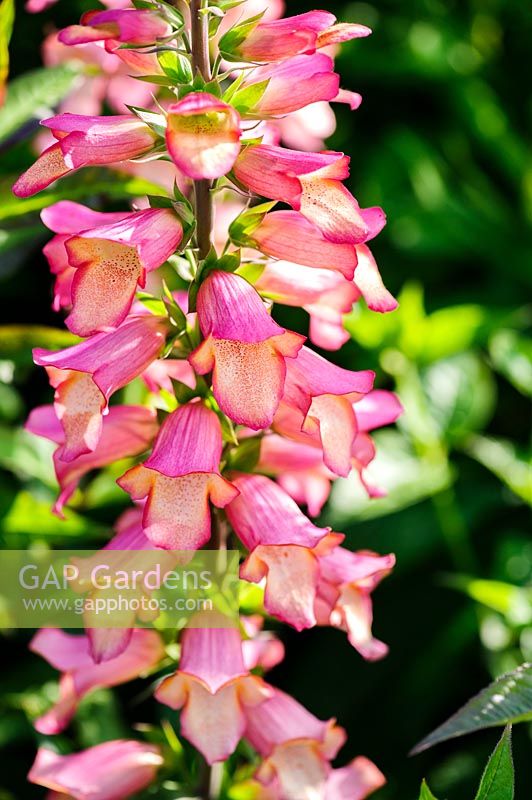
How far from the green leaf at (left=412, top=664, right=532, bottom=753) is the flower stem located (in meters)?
0.38

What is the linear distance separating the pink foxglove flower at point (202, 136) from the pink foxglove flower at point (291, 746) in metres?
0.45

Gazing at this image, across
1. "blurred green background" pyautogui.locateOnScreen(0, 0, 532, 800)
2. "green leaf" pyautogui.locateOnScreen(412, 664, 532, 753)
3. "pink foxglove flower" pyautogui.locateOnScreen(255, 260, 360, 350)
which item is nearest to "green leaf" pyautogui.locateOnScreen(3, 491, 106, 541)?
"blurred green background" pyautogui.locateOnScreen(0, 0, 532, 800)

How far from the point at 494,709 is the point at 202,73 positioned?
0.49 m

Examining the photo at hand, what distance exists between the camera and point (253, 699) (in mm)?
825

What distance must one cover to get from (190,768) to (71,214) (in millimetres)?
504

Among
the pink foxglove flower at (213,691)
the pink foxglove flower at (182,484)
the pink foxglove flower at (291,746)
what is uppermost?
the pink foxglove flower at (182,484)

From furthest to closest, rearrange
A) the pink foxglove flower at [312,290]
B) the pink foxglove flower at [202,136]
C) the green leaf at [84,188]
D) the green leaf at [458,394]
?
the green leaf at [458,394], the green leaf at [84,188], the pink foxglove flower at [312,290], the pink foxglove flower at [202,136]

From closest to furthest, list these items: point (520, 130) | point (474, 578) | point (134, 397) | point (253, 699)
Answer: point (253, 699) < point (134, 397) < point (474, 578) < point (520, 130)

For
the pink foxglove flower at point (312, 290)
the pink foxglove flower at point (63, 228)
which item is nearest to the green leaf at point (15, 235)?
the pink foxglove flower at point (63, 228)

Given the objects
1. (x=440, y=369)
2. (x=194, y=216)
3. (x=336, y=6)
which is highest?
(x=194, y=216)

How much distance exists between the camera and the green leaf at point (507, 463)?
4.24 ft

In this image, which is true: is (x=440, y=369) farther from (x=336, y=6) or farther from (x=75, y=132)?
(x=75, y=132)

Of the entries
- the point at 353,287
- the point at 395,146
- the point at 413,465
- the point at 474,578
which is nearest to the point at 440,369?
the point at 413,465

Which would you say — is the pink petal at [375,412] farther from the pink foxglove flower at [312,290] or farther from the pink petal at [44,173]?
the pink petal at [44,173]
